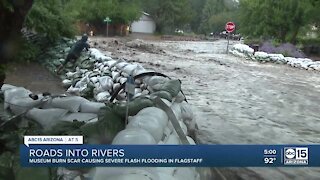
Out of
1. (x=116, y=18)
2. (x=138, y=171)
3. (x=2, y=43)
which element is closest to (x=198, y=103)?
(x=2, y=43)

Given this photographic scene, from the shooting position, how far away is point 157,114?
394cm

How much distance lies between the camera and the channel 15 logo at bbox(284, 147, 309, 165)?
2694 millimetres

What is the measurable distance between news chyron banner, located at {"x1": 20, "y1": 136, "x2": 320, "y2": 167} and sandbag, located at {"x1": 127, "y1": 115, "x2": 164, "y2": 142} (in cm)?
81

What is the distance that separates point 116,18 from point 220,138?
37630 millimetres

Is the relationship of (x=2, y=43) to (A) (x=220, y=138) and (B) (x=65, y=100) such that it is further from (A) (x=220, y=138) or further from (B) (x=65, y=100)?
(A) (x=220, y=138)

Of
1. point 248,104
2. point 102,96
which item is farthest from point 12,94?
point 248,104

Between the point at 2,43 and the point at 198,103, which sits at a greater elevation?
the point at 2,43

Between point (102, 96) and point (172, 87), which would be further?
point (102, 96)

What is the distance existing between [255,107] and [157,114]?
18.1 feet

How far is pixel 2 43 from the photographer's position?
3705 mm

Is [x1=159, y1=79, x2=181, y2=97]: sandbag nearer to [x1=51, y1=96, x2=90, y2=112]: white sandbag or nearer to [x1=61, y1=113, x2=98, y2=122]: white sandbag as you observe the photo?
[x1=51, y1=96, x2=90, y2=112]: white sandbag

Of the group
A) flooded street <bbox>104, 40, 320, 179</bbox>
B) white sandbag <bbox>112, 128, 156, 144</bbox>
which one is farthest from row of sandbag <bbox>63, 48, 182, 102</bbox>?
white sandbag <bbox>112, 128, 156, 144</bbox>

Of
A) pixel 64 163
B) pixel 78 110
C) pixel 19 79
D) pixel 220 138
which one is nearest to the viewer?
pixel 64 163

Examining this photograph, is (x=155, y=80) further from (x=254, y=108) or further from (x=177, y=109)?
(x=254, y=108)
